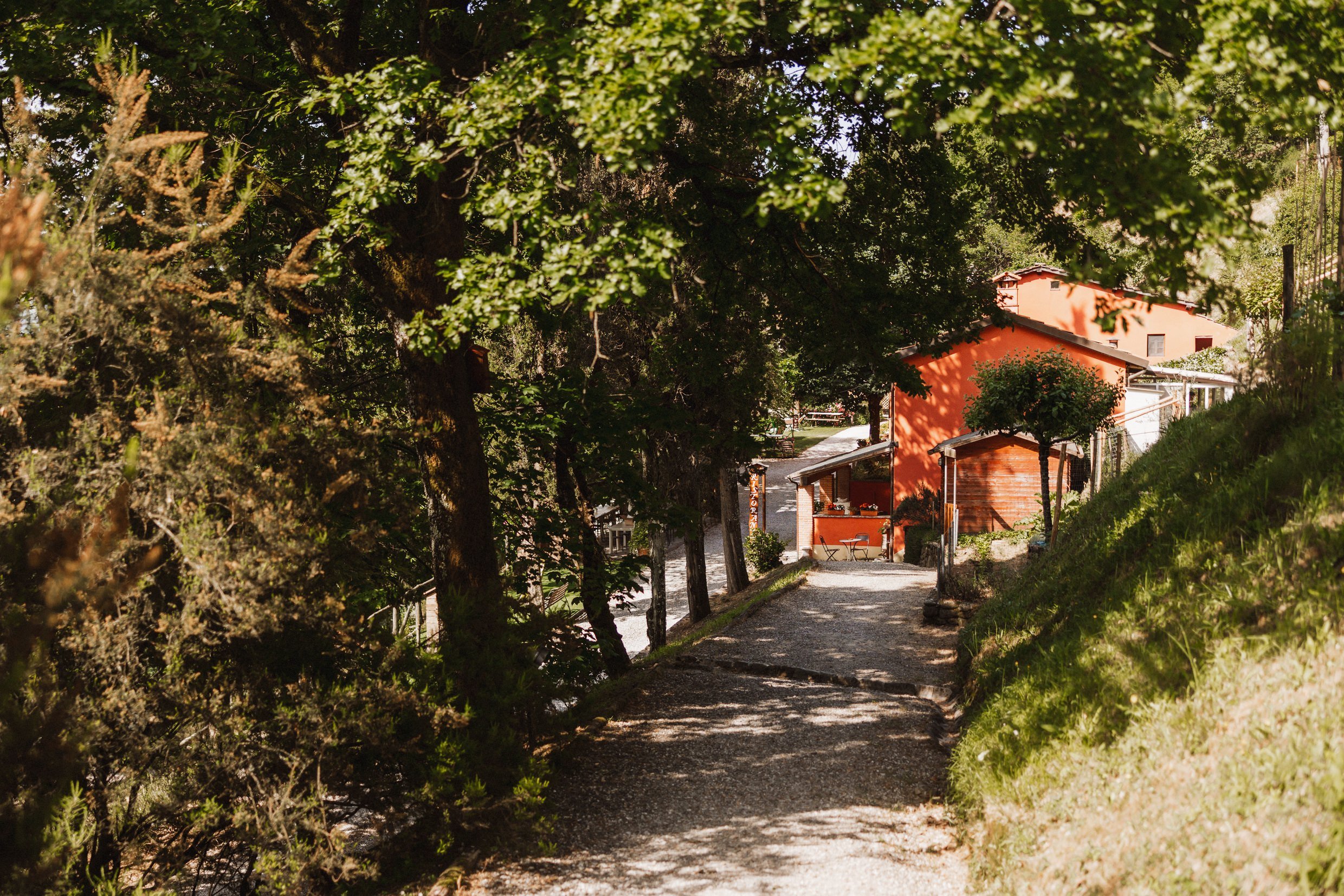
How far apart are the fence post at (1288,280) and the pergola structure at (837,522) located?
21.3m

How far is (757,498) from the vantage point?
32.5 metres

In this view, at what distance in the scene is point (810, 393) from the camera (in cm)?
3753

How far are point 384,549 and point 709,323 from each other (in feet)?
17.5

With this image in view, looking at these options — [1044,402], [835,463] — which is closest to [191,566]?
[1044,402]

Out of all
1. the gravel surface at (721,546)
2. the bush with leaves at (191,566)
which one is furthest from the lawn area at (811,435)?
the bush with leaves at (191,566)

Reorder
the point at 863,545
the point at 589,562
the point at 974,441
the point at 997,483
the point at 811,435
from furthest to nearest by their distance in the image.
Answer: the point at 811,435 → the point at 863,545 → the point at 997,483 → the point at 974,441 → the point at 589,562

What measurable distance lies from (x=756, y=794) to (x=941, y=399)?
24.7 meters

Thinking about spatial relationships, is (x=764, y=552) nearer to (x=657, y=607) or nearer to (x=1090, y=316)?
(x=657, y=607)

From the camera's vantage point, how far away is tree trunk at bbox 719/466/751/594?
22.6m

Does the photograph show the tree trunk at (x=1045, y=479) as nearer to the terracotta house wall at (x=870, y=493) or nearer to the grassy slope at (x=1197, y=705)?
the grassy slope at (x=1197, y=705)

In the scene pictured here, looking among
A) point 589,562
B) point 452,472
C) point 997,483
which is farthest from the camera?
point 997,483

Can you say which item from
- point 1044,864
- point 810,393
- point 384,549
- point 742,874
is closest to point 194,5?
point 384,549

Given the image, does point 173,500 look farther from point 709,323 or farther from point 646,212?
point 709,323

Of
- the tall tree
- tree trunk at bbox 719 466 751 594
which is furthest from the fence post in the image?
tree trunk at bbox 719 466 751 594
